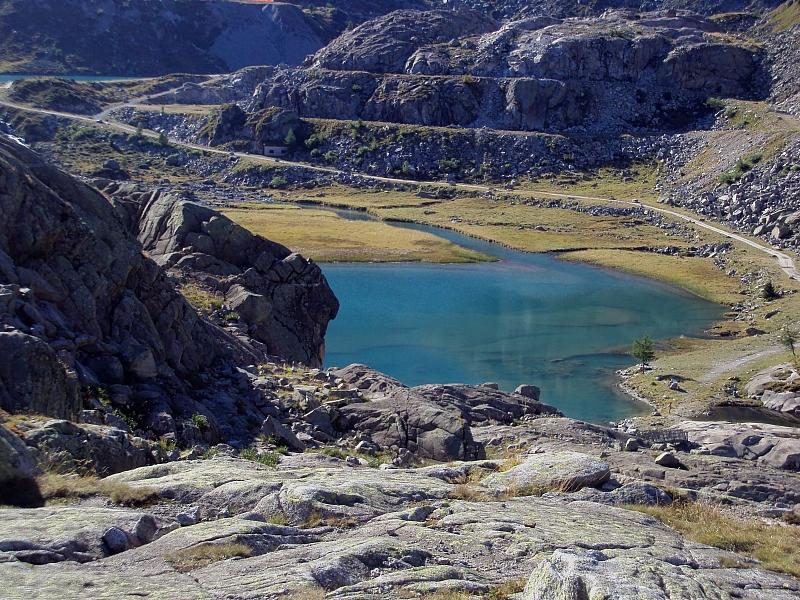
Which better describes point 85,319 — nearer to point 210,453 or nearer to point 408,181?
point 210,453

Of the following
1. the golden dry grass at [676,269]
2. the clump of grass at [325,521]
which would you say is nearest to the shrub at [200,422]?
the clump of grass at [325,521]

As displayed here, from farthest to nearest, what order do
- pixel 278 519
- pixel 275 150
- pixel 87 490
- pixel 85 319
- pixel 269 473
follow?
pixel 275 150 → pixel 85 319 → pixel 269 473 → pixel 87 490 → pixel 278 519

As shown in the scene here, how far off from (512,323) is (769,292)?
88.3 feet

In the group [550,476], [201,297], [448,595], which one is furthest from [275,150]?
[448,595]

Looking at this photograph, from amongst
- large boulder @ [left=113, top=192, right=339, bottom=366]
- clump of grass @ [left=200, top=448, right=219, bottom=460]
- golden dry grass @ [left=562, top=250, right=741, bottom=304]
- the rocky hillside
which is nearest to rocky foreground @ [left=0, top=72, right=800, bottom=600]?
clump of grass @ [left=200, top=448, right=219, bottom=460]

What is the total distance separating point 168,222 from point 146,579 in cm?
3447

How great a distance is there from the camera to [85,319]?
1013 inches

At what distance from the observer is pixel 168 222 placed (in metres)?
44.5

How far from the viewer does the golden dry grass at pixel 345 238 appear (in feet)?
341

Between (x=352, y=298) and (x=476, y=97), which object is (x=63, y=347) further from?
(x=476, y=97)

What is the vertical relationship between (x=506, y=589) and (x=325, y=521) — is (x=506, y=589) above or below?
above

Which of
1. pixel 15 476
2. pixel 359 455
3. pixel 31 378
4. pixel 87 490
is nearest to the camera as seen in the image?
pixel 15 476

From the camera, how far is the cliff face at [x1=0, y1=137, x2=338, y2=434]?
2041 centimetres

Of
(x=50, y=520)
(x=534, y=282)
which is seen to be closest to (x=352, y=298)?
(x=534, y=282)
